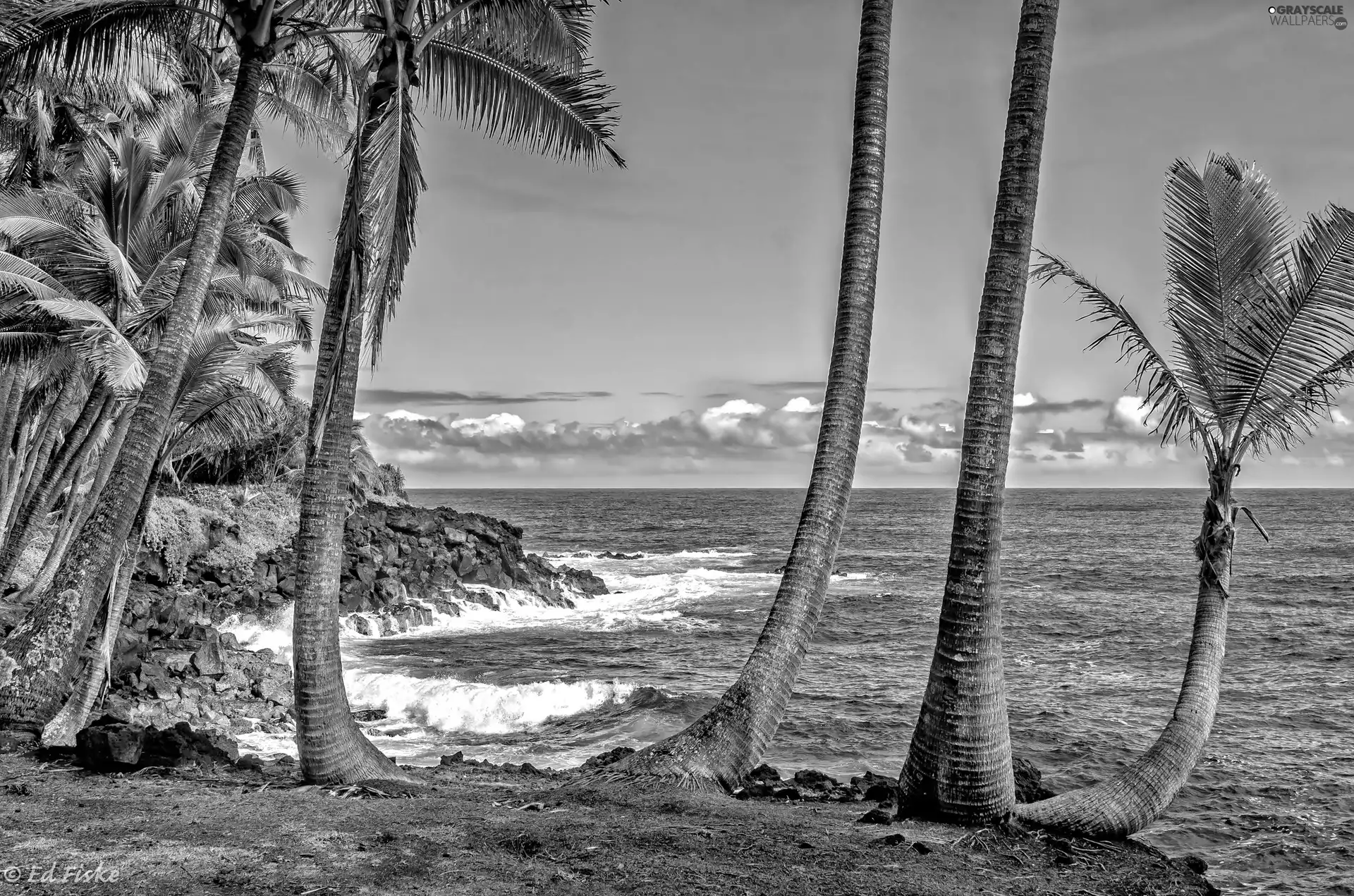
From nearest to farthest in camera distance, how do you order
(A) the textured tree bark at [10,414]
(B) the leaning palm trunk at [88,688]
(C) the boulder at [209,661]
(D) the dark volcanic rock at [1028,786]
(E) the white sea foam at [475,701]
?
(B) the leaning palm trunk at [88,688]
(D) the dark volcanic rock at [1028,786]
(C) the boulder at [209,661]
(E) the white sea foam at [475,701]
(A) the textured tree bark at [10,414]

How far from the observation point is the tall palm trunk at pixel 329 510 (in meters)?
7.37

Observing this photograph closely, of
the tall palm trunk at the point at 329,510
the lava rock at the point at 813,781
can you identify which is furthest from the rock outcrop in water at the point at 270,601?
the lava rock at the point at 813,781

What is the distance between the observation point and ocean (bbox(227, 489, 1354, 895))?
514 inches

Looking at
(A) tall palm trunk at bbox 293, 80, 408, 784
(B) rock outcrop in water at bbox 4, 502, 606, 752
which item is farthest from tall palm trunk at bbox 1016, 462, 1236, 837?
(B) rock outcrop in water at bbox 4, 502, 606, 752

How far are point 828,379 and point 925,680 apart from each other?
49.6 feet

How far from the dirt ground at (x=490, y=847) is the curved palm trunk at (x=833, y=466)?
0.78m

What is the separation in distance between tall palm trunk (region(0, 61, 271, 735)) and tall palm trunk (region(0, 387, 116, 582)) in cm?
921

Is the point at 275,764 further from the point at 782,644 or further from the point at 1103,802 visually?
the point at 1103,802

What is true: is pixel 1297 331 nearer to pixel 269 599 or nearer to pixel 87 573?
pixel 87 573

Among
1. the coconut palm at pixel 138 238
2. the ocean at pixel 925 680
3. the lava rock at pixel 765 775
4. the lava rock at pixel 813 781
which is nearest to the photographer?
the lava rock at pixel 813 781

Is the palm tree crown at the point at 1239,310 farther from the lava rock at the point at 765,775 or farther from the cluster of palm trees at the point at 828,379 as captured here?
the lava rock at the point at 765,775

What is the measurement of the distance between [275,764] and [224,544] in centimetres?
2130

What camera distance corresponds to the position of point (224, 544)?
97.5 feet

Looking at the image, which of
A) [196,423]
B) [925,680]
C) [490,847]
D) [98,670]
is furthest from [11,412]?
[925,680]
